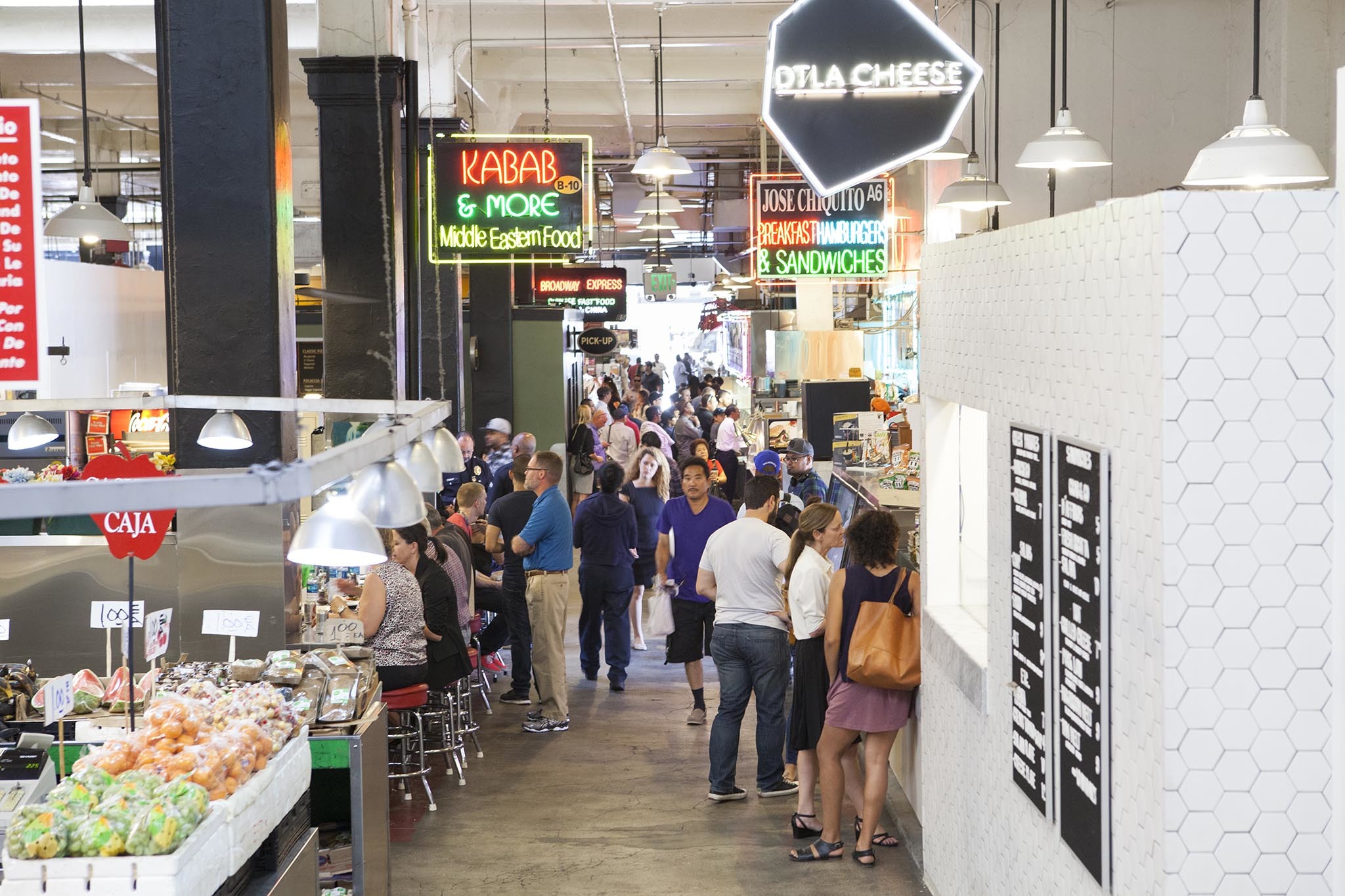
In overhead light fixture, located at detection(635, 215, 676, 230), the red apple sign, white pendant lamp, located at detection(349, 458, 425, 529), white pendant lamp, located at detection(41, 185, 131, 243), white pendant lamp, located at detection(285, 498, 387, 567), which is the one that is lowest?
the red apple sign

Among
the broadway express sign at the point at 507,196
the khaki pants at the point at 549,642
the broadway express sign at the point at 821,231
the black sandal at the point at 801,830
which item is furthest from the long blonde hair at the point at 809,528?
the broadway express sign at the point at 821,231

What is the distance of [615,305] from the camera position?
19.9 m

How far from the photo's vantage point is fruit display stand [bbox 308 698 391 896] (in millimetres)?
5102

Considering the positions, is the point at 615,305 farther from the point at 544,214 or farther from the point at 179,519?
the point at 179,519

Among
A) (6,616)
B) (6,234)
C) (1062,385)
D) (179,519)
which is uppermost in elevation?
(6,234)

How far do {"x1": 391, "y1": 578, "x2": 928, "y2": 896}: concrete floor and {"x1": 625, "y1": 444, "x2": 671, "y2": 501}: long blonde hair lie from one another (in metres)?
2.32

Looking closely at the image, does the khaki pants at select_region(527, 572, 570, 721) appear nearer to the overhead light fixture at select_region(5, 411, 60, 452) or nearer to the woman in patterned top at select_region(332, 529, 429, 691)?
the woman in patterned top at select_region(332, 529, 429, 691)

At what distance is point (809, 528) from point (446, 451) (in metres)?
1.99

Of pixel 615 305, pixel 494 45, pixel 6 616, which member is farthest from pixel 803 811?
pixel 615 305

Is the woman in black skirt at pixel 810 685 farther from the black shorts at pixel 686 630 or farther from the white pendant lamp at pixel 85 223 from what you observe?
the white pendant lamp at pixel 85 223

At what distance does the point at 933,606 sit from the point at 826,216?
622 centimetres

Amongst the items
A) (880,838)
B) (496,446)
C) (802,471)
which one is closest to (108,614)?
(880,838)

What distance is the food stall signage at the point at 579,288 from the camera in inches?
744

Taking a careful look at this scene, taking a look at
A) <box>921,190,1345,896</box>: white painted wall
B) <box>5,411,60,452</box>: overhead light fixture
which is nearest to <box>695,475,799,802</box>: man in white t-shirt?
<box>5,411,60,452</box>: overhead light fixture
